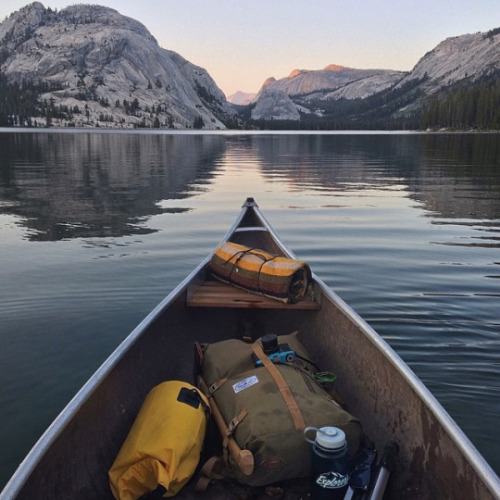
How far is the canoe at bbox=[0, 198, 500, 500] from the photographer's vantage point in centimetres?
296

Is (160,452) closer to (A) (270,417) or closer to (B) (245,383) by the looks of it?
(A) (270,417)

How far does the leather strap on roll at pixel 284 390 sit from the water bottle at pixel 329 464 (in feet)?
0.79

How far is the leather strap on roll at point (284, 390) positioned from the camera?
3.58m

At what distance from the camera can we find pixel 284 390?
3.84 m

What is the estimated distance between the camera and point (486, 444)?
4.80 m

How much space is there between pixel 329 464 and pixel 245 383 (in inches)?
41.7

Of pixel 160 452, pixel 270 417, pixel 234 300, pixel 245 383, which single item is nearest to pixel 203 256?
pixel 234 300

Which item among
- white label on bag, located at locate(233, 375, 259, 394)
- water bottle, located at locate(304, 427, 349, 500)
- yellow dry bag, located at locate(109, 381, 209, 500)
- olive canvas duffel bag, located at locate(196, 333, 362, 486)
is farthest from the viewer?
white label on bag, located at locate(233, 375, 259, 394)

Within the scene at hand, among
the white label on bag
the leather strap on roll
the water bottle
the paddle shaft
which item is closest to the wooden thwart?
the leather strap on roll

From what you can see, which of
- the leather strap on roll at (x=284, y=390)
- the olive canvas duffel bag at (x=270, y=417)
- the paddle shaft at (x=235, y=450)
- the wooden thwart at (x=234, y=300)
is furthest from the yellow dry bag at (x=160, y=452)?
the wooden thwart at (x=234, y=300)

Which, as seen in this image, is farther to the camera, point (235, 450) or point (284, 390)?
point (284, 390)

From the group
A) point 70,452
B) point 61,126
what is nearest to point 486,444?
point 70,452

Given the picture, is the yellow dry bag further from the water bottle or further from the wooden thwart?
the wooden thwart

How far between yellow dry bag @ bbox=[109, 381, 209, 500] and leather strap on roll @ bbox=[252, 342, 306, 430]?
0.66m
